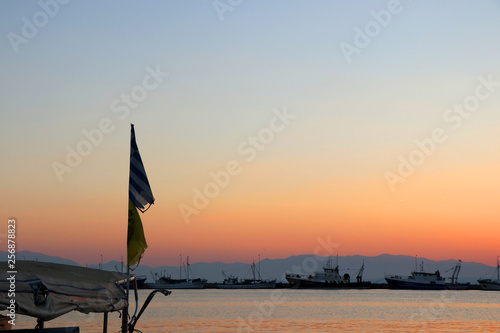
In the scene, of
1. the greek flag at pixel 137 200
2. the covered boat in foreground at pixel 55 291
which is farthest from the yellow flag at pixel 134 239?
the covered boat in foreground at pixel 55 291

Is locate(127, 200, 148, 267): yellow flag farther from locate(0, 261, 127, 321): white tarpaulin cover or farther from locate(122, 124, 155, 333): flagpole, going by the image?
locate(0, 261, 127, 321): white tarpaulin cover

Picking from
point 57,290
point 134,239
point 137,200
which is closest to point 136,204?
point 137,200

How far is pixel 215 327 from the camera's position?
67.2m

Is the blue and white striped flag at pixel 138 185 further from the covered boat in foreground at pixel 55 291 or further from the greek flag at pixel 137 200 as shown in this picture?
the covered boat in foreground at pixel 55 291

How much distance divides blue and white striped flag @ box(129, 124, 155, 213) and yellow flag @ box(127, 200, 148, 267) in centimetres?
20

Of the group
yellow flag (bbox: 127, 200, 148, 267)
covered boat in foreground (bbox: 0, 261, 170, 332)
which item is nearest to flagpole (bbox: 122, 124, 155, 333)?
yellow flag (bbox: 127, 200, 148, 267)

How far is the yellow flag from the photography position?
16.8 metres

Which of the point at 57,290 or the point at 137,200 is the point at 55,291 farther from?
the point at 137,200

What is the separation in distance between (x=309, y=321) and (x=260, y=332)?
661 inches

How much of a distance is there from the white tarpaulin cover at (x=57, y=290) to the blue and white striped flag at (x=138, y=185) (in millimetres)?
2147

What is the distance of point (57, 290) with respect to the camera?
14273 mm

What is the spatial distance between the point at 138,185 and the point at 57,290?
160 inches

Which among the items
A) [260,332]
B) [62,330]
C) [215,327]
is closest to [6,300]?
[62,330]

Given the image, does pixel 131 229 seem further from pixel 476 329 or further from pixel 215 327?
pixel 476 329
